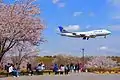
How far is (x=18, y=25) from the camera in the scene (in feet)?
164

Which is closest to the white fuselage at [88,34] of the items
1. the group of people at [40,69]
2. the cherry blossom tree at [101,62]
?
the cherry blossom tree at [101,62]

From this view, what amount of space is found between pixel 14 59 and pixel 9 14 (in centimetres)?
2871

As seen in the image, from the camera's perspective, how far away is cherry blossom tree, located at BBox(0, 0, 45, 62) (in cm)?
4869

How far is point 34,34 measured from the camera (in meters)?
50.9

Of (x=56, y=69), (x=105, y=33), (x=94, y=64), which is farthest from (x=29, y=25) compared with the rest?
(x=105, y=33)

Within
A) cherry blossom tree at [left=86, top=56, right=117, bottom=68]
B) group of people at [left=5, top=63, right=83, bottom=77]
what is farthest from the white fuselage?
group of people at [left=5, top=63, right=83, bottom=77]

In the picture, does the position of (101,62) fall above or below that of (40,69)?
above

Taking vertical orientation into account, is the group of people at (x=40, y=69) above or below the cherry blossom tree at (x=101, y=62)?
below

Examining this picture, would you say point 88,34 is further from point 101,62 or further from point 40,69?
point 40,69

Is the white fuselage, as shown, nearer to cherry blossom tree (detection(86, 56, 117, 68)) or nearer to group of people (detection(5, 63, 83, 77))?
cherry blossom tree (detection(86, 56, 117, 68))

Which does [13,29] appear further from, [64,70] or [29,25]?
[64,70]

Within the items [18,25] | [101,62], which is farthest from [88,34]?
[18,25]

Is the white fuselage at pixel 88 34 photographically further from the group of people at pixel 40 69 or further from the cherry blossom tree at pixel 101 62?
the group of people at pixel 40 69

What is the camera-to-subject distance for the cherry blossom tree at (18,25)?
48.7 m
